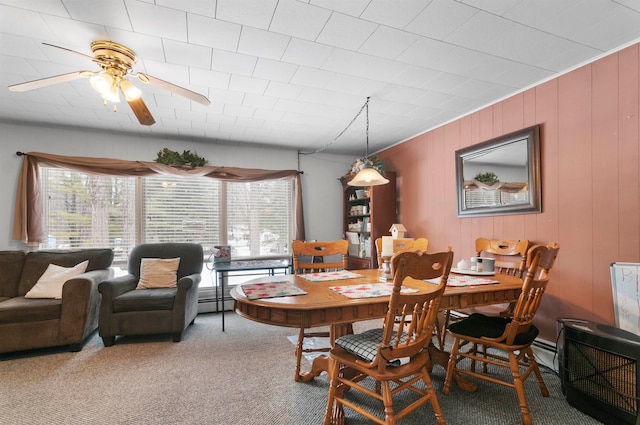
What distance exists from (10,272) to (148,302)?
1.49 m

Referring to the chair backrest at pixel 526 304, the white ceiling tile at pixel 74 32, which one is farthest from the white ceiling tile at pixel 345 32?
the chair backrest at pixel 526 304

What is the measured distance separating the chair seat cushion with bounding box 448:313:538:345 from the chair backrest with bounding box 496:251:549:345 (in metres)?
0.04

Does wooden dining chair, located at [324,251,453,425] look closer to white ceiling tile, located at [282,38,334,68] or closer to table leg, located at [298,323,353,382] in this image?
table leg, located at [298,323,353,382]

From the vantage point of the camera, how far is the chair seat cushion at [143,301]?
2.95m

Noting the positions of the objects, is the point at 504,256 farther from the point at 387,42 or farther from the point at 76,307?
the point at 76,307

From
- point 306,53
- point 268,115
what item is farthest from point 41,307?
point 306,53

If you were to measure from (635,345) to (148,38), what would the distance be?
3.43 m

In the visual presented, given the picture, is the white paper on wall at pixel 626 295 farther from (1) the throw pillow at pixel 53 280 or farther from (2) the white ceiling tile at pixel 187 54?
(1) the throw pillow at pixel 53 280

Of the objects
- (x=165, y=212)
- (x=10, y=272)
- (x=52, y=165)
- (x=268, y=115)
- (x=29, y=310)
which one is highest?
(x=268, y=115)

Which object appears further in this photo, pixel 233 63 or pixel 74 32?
pixel 233 63

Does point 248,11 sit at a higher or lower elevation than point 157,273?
higher

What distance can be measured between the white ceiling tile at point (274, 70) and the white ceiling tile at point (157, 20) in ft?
1.89

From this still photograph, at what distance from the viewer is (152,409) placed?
1.88 meters

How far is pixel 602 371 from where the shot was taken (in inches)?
69.5
